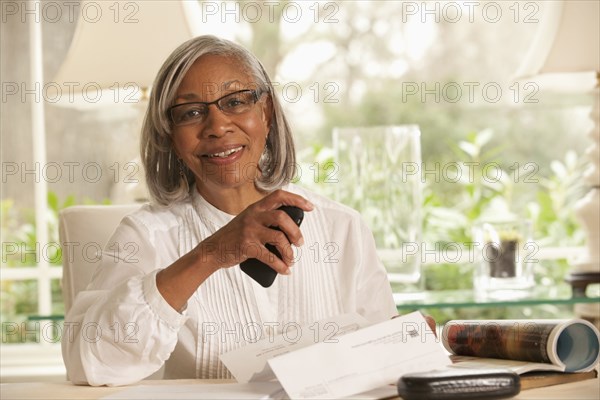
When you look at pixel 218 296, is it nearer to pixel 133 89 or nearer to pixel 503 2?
pixel 133 89

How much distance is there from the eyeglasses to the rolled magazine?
2.30ft

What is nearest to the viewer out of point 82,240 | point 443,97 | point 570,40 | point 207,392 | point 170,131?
point 207,392

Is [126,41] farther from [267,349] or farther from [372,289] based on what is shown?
[267,349]

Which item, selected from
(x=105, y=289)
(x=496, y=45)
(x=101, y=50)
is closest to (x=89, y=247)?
(x=105, y=289)

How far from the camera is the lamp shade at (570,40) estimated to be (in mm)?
2623

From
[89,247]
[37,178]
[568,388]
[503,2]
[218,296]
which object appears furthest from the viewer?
[503,2]

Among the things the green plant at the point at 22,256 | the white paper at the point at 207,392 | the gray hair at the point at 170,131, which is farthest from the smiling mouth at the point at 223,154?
the green plant at the point at 22,256

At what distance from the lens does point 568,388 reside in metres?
1.32

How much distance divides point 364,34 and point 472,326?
4190 mm

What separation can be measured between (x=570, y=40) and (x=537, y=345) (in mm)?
1479

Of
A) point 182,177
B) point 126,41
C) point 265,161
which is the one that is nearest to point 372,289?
point 265,161

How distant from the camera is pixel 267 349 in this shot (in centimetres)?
137

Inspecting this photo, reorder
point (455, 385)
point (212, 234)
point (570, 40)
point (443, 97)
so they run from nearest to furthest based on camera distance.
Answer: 1. point (455, 385)
2. point (212, 234)
3. point (570, 40)
4. point (443, 97)

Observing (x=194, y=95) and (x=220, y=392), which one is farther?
(x=194, y=95)
